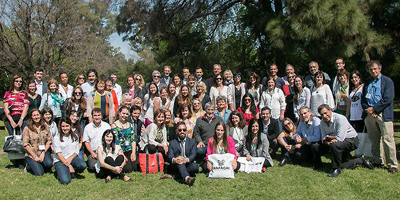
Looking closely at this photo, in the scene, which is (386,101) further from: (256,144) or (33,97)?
(33,97)

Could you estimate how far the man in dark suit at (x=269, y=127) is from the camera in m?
5.90

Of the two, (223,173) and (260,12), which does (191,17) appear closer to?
(260,12)

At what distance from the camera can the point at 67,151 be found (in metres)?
5.11

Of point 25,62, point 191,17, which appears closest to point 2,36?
point 25,62

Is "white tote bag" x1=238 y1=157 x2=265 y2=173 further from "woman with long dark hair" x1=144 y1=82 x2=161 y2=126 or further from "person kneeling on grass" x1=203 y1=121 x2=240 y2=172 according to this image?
"woman with long dark hair" x1=144 y1=82 x2=161 y2=126

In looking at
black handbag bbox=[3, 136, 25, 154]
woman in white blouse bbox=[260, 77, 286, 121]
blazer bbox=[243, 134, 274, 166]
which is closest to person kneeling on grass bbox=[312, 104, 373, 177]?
blazer bbox=[243, 134, 274, 166]

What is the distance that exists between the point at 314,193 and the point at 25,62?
1607cm

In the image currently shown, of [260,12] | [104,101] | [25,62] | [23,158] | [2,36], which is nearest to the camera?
[23,158]

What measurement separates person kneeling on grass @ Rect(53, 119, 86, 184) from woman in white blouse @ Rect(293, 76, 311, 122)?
3753 mm

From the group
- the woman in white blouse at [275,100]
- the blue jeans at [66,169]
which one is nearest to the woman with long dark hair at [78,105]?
the blue jeans at [66,169]

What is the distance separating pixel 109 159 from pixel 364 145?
3795 mm

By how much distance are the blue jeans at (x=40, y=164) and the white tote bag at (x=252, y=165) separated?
2.84 m

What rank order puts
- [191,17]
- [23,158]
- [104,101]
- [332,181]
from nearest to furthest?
[332,181], [23,158], [104,101], [191,17]

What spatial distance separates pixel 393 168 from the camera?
4895mm
